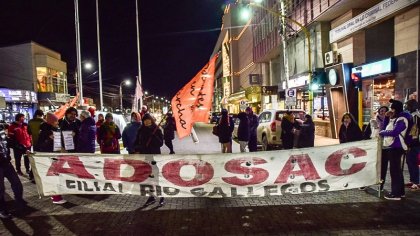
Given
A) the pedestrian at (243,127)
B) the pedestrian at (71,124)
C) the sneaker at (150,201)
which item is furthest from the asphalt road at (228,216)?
the pedestrian at (243,127)

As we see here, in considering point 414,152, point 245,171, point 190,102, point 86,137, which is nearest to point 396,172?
point 414,152

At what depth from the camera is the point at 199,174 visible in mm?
6484

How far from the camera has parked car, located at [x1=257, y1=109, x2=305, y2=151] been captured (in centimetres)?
1463

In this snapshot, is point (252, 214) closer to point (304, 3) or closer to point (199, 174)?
point (199, 174)

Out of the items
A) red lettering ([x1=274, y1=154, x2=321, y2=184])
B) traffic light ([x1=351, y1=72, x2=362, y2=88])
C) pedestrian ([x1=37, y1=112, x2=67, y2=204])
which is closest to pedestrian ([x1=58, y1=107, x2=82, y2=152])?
pedestrian ([x1=37, y1=112, x2=67, y2=204])

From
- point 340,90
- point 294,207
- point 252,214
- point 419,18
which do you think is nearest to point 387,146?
point 294,207

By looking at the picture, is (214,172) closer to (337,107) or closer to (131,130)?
(131,130)

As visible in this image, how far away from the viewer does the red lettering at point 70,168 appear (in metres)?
6.61

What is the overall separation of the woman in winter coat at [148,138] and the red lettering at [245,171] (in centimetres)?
160

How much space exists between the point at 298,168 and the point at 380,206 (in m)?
1.52

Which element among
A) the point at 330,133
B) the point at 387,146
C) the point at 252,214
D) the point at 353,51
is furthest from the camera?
the point at 330,133

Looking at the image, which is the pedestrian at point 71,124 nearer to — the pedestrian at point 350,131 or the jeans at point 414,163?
the pedestrian at point 350,131

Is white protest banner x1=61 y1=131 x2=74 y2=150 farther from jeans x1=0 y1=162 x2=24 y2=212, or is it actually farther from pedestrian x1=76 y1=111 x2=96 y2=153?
jeans x1=0 y1=162 x2=24 y2=212

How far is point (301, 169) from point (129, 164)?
293 cm
